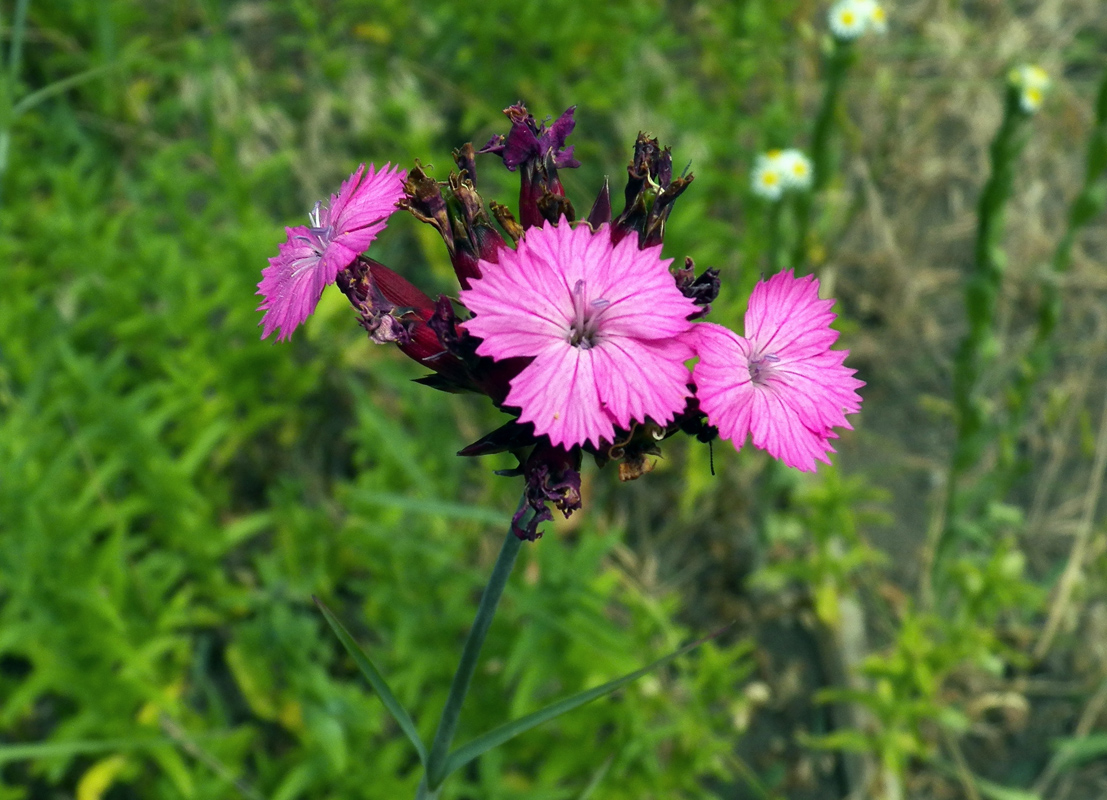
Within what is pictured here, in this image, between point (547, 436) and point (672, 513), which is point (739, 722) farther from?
point (547, 436)

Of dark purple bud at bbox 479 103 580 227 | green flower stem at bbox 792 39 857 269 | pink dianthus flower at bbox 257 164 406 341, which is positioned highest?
green flower stem at bbox 792 39 857 269

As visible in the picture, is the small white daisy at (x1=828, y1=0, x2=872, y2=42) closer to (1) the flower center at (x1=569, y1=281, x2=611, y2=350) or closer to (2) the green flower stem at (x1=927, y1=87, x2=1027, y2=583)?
(2) the green flower stem at (x1=927, y1=87, x2=1027, y2=583)

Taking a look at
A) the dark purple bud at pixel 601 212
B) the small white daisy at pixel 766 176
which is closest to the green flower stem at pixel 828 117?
the small white daisy at pixel 766 176

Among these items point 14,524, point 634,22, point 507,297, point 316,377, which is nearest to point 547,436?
point 507,297

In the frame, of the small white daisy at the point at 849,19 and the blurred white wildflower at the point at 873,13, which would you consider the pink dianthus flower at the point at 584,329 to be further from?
the blurred white wildflower at the point at 873,13

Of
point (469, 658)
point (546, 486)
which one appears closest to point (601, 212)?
point (546, 486)

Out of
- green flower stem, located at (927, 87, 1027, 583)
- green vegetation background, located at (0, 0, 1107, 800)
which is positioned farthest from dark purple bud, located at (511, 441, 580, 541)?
green flower stem, located at (927, 87, 1027, 583)

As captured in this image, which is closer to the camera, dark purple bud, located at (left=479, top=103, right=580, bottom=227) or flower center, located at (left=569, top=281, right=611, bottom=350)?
flower center, located at (left=569, top=281, right=611, bottom=350)
